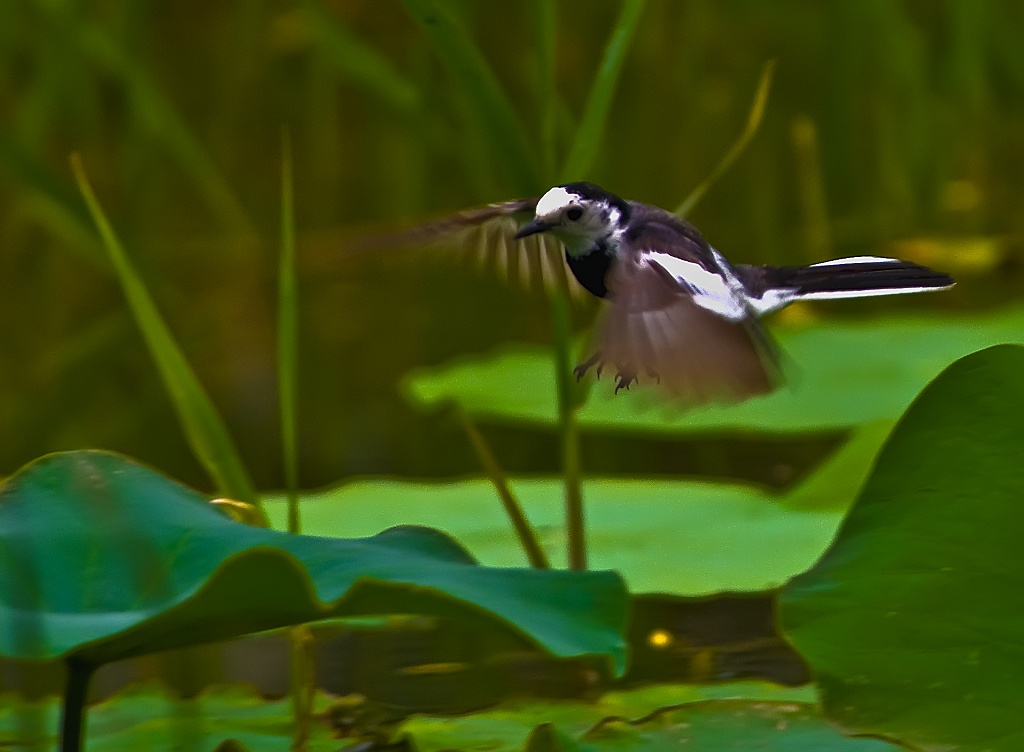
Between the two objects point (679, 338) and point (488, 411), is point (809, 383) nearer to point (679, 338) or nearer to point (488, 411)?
point (488, 411)

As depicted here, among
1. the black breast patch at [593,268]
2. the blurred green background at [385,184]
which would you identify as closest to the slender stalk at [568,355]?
the black breast patch at [593,268]

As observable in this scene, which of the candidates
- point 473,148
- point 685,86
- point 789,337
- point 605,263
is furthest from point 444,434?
point 685,86

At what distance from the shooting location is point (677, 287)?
1.00 meters

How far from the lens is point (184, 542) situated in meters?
0.89

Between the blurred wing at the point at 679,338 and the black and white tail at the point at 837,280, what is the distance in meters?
0.06

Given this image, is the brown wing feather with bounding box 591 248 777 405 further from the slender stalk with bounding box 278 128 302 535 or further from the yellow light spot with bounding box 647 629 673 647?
the yellow light spot with bounding box 647 629 673 647

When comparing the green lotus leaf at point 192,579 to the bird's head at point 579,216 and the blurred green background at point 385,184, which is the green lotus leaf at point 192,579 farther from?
the blurred green background at point 385,184

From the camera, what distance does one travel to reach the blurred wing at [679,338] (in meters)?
0.89

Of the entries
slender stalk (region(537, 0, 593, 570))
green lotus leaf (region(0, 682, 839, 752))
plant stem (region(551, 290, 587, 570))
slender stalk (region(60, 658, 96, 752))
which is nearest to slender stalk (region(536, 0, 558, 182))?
slender stalk (region(537, 0, 593, 570))

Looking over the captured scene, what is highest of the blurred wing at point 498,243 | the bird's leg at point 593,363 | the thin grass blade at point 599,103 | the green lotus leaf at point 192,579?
the thin grass blade at point 599,103

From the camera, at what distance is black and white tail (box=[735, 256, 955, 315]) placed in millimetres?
1027

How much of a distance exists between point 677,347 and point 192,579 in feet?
1.03

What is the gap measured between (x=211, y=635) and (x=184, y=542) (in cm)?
8

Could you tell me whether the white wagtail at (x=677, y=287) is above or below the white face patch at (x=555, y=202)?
below
